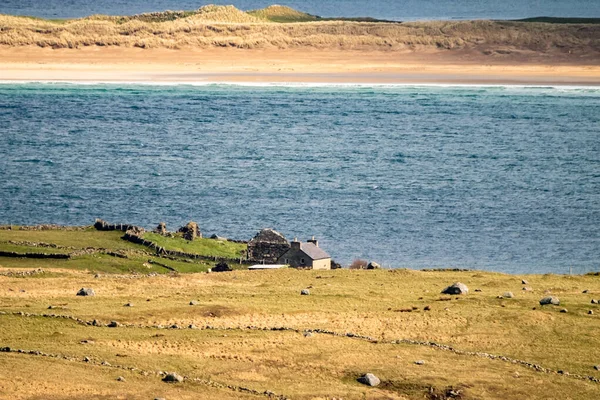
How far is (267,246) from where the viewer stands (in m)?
73.7

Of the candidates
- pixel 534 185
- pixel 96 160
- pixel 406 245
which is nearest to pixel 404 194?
pixel 534 185

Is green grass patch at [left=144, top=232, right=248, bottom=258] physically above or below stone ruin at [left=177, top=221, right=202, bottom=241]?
below

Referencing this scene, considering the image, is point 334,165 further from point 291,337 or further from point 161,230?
point 291,337

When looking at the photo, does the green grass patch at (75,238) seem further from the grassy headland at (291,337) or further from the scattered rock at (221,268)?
the grassy headland at (291,337)

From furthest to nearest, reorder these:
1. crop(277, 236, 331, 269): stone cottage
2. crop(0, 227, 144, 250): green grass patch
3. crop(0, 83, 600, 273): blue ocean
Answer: crop(0, 83, 600, 273): blue ocean → crop(0, 227, 144, 250): green grass patch → crop(277, 236, 331, 269): stone cottage

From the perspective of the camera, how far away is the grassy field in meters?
44.6

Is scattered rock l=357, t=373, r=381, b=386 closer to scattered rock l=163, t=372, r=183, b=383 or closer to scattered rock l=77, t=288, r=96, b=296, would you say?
scattered rock l=163, t=372, r=183, b=383

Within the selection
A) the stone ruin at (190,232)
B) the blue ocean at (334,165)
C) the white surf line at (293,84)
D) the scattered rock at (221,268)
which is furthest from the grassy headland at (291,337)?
the white surf line at (293,84)

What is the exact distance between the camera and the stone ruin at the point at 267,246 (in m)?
73.4

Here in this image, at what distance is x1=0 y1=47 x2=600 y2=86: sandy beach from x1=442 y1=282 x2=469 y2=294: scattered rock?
118874 millimetres

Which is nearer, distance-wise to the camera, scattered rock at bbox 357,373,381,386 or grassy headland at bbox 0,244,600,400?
grassy headland at bbox 0,244,600,400

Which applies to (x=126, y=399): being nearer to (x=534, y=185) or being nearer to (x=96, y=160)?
(x=534, y=185)

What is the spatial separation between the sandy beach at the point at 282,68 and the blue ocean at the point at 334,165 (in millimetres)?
2638

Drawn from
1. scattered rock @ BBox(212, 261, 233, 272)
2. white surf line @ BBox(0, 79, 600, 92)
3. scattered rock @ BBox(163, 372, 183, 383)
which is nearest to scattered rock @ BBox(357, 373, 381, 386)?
scattered rock @ BBox(163, 372, 183, 383)
